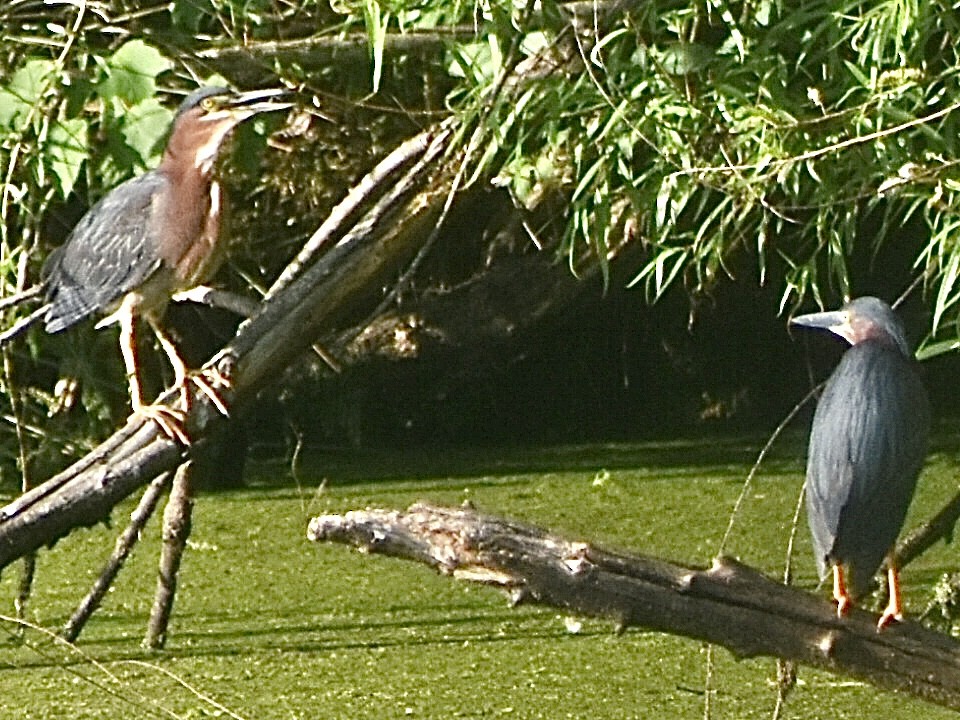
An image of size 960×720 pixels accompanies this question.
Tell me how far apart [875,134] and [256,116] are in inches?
36.5

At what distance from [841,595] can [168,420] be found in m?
0.83

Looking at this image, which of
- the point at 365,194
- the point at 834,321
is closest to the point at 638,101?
the point at 834,321

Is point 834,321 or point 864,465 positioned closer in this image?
point 864,465

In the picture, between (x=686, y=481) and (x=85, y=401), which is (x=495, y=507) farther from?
(x=85, y=401)

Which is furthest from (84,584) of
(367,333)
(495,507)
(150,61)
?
(150,61)

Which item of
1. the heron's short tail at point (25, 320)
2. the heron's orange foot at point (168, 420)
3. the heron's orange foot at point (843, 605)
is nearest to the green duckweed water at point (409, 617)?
the heron's orange foot at point (168, 420)

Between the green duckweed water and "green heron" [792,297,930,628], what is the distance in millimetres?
580

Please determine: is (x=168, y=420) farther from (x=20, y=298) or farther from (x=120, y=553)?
(x=120, y=553)

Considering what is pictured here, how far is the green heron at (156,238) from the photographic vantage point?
2.58 metres

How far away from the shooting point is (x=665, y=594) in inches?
73.5

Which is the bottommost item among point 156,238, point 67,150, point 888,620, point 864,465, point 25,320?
point 888,620

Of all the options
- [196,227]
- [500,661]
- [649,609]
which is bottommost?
[500,661]

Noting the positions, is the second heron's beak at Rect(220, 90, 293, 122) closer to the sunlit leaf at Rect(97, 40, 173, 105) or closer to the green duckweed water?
the sunlit leaf at Rect(97, 40, 173, 105)

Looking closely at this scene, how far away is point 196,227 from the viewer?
2.62 meters
